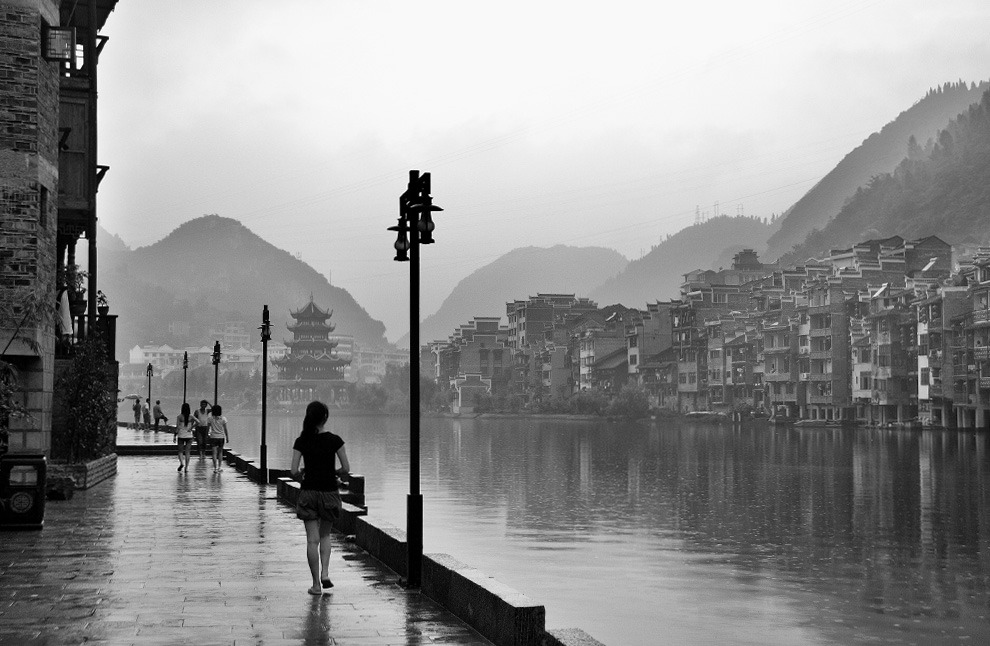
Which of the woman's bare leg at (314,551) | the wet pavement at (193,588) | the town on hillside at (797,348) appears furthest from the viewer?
the town on hillside at (797,348)

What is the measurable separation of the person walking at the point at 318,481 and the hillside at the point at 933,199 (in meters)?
142

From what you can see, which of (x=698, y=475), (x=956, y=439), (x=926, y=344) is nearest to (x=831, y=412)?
(x=926, y=344)

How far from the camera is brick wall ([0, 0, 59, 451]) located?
21188 mm

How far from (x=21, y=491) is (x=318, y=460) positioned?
24.1 feet

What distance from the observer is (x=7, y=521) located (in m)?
17.9

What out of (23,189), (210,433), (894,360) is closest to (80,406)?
(23,189)

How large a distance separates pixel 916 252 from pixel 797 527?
85921 millimetres

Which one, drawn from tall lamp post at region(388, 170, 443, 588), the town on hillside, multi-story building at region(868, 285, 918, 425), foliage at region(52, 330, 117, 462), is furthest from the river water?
multi-story building at region(868, 285, 918, 425)

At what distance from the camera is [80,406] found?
1027 inches

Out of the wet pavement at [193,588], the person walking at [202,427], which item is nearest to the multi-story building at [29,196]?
the wet pavement at [193,588]

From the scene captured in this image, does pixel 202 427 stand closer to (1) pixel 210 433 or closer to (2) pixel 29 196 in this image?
(1) pixel 210 433

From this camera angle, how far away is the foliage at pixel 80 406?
26.0 m

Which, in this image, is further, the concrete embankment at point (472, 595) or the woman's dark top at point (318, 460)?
the woman's dark top at point (318, 460)

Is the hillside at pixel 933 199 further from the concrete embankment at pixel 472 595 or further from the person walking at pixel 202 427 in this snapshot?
the concrete embankment at pixel 472 595
